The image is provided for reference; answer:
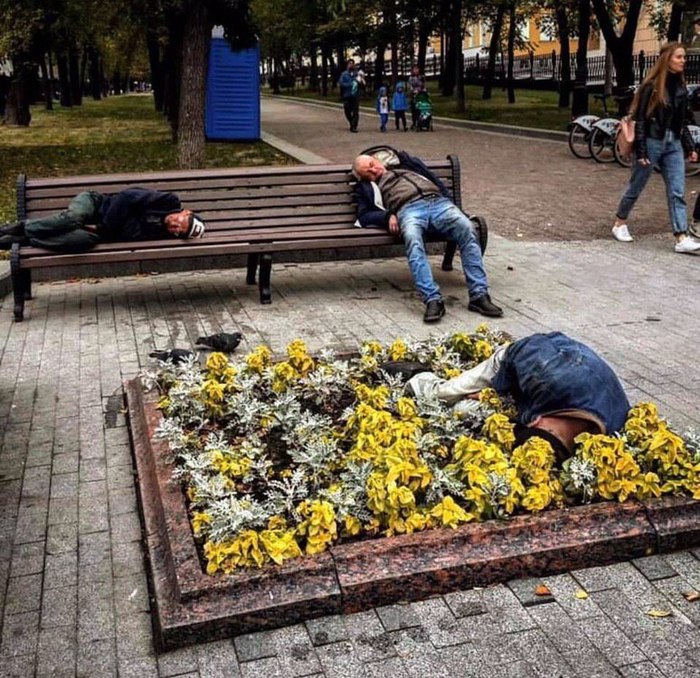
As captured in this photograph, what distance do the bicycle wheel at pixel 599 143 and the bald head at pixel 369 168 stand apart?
1033 cm

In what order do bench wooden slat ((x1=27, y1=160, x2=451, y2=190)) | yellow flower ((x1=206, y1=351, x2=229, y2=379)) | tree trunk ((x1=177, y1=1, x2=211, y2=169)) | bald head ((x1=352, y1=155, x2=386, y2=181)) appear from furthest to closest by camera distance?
tree trunk ((x1=177, y1=1, x2=211, y2=169))
bald head ((x1=352, y1=155, x2=386, y2=181))
bench wooden slat ((x1=27, y1=160, x2=451, y2=190))
yellow flower ((x1=206, y1=351, x2=229, y2=379))

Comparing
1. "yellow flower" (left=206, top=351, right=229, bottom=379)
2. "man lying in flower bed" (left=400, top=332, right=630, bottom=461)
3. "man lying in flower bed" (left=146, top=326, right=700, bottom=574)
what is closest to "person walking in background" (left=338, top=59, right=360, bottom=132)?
"yellow flower" (left=206, top=351, right=229, bottom=379)

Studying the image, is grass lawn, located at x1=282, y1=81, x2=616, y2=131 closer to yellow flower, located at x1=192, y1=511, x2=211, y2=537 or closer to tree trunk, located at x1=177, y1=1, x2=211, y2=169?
tree trunk, located at x1=177, y1=1, x2=211, y2=169

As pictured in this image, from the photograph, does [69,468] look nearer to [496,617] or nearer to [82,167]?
[496,617]

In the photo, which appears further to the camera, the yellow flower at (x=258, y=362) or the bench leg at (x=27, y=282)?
the bench leg at (x=27, y=282)

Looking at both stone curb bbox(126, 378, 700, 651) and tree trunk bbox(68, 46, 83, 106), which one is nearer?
stone curb bbox(126, 378, 700, 651)

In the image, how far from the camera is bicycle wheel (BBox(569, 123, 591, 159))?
1798 cm

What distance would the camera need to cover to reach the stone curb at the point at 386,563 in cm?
297

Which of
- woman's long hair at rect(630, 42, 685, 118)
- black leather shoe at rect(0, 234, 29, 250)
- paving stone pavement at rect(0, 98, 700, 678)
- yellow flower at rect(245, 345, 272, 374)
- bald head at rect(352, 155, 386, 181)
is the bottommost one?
paving stone pavement at rect(0, 98, 700, 678)

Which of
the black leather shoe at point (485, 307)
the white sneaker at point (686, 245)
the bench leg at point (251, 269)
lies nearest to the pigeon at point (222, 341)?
the bench leg at point (251, 269)

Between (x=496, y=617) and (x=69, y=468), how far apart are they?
219 centimetres

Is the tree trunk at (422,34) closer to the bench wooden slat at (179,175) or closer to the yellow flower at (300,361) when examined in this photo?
the bench wooden slat at (179,175)

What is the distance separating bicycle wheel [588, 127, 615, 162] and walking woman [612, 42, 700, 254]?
316 inches

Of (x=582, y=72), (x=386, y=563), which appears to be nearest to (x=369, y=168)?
(x=386, y=563)
